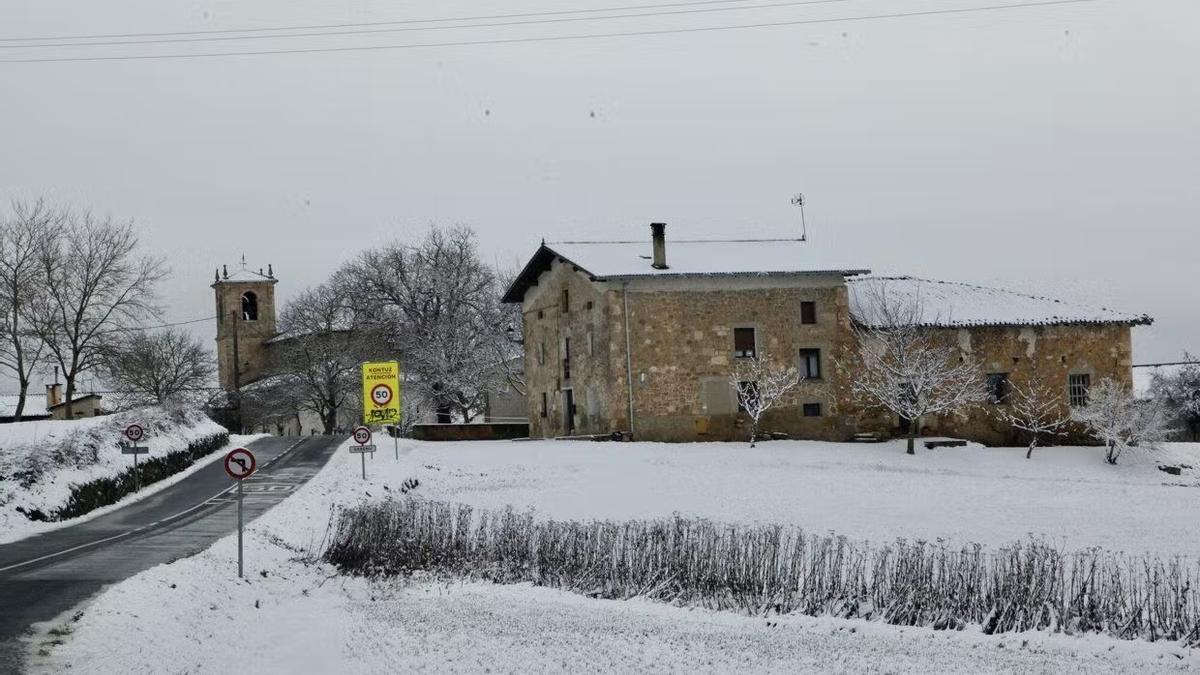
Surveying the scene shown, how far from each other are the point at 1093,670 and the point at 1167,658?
1.19 m

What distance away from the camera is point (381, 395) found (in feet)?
119

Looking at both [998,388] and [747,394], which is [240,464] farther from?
[998,388]

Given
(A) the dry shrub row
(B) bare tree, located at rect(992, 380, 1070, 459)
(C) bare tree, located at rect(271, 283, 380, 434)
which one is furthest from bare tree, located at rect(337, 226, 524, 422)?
(A) the dry shrub row

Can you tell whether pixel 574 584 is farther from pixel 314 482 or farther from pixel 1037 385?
pixel 1037 385

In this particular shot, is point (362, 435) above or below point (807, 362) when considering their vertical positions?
below

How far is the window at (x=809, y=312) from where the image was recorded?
166ft

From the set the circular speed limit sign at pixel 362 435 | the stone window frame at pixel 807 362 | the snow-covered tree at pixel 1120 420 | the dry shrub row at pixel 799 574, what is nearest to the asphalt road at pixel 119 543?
the circular speed limit sign at pixel 362 435

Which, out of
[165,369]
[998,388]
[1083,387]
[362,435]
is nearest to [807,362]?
[998,388]

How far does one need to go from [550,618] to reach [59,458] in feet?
64.0

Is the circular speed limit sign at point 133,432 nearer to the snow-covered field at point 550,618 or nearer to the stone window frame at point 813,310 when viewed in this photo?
the snow-covered field at point 550,618

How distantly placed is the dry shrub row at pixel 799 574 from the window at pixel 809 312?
88.6ft

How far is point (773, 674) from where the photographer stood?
13953 mm

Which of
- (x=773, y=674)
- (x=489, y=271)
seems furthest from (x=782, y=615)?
(x=489, y=271)

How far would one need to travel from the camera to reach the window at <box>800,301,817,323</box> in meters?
50.5
